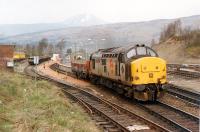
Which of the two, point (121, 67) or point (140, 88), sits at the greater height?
point (121, 67)

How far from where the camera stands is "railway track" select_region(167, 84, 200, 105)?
82.1 feet

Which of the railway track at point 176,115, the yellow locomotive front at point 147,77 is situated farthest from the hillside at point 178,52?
the railway track at point 176,115

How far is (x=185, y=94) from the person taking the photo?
2820 cm

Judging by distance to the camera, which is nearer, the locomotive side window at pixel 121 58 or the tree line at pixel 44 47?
the locomotive side window at pixel 121 58

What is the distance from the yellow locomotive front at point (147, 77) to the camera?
24.3 metres

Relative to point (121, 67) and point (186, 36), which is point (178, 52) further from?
point (121, 67)

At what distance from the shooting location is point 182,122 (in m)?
19.0

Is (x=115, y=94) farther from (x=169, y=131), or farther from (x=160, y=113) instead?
(x=169, y=131)

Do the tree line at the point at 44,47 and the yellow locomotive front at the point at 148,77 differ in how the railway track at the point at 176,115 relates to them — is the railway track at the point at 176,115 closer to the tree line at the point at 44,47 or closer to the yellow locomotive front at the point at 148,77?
the yellow locomotive front at the point at 148,77

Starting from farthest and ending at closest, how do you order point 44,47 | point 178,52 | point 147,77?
point 44,47, point 178,52, point 147,77

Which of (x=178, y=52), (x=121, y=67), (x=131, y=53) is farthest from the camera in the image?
(x=178, y=52)

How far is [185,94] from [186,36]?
5665cm

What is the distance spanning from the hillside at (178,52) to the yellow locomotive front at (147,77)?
148 feet

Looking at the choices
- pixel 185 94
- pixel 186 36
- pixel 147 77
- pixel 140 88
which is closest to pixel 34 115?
pixel 140 88
